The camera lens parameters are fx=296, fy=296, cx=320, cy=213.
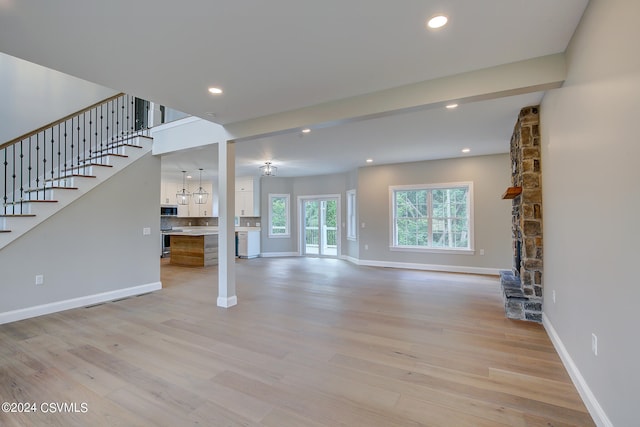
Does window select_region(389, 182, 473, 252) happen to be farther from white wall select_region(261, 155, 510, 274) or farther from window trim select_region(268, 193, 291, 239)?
window trim select_region(268, 193, 291, 239)

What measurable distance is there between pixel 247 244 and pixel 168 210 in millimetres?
3037

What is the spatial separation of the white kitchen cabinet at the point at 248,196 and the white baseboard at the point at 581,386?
8.11m

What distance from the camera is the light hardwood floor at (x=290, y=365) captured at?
1941 millimetres

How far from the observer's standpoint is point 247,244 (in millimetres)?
9383

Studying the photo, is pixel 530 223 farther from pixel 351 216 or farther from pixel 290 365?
pixel 351 216

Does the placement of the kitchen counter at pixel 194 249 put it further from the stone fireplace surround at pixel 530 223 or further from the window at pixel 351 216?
the stone fireplace surround at pixel 530 223

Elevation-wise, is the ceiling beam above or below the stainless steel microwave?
above

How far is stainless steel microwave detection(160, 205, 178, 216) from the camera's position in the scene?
32.0 feet

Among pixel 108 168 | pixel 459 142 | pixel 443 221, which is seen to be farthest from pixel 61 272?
pixel 443 221

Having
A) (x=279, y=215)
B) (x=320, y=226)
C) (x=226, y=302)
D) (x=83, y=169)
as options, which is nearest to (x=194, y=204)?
(x=279, y=215)

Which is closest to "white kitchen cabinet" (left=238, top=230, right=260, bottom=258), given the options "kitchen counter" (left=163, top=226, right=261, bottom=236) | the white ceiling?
"kitchen counter" (left=163, top=226, right=261, bottom=236)

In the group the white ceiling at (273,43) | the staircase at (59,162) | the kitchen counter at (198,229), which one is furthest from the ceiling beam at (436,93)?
the kitchen counter at (198,229)

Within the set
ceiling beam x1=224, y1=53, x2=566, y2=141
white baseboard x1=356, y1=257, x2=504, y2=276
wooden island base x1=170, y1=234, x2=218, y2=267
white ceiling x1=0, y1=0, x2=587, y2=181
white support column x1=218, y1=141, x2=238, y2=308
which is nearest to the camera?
white ceiling x1=0, y1=0, x2=587, y2=181

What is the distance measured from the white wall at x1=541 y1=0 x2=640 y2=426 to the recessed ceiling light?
0.84 m
